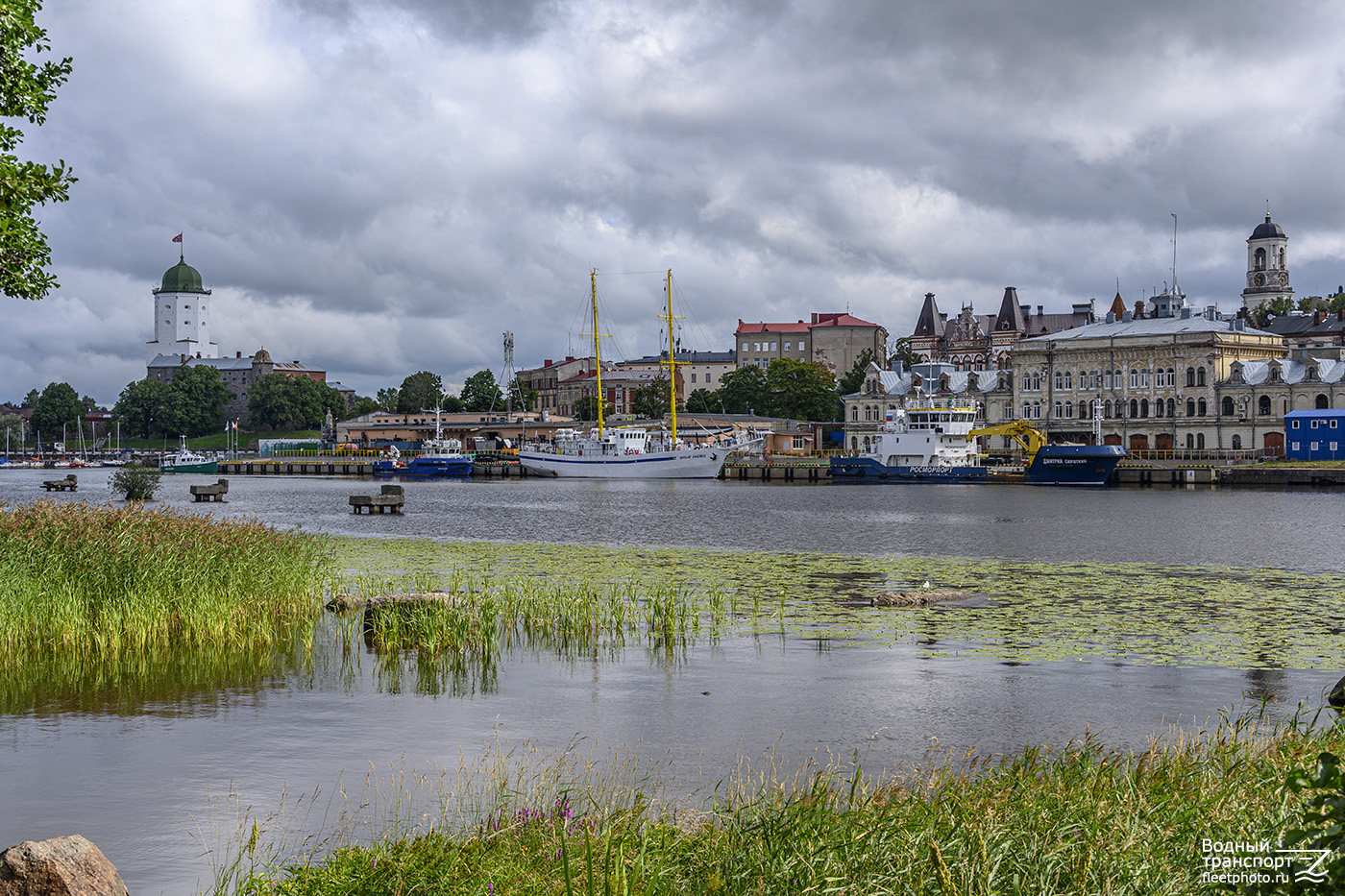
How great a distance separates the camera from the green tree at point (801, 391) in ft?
484

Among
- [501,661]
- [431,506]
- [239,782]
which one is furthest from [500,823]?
[431,506]

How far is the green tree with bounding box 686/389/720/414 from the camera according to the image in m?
162

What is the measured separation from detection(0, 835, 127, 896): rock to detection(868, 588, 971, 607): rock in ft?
55.4

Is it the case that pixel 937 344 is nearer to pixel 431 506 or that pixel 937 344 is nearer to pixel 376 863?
pixel 431 506

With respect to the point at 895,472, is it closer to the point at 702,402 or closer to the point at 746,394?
the point at 746,394

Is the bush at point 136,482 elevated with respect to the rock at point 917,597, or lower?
elevated

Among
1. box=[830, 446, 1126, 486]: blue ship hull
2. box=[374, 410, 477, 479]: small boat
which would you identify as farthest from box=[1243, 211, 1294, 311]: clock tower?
box=[374, 410, 477, 479]: small boat

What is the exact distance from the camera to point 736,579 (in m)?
26.6

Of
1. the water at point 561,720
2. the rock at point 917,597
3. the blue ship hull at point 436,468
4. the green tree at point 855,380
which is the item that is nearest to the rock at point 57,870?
the water at point 561,720

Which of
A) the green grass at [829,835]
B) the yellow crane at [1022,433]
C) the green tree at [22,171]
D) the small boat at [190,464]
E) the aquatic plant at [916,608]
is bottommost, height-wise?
the aquatic plant at [916,608]

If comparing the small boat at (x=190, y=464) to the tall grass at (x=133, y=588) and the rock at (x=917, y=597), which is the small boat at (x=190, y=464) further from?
the rock at (x=917, y=597)

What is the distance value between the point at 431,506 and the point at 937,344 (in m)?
131

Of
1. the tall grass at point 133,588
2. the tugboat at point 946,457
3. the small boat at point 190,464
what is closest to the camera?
the tall grass at point 133,588

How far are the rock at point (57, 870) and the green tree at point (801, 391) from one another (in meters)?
141
